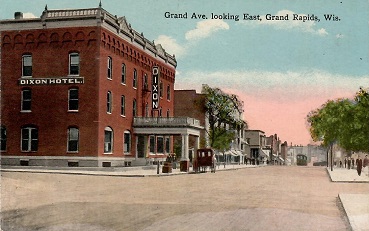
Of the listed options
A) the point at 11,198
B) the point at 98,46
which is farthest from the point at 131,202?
the point at 98,46

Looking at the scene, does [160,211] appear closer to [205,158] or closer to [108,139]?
[108,139]

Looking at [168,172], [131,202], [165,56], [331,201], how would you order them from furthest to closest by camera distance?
[165,56] → [168,172] → [331,201] → [131,202]

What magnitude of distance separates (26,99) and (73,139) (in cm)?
464

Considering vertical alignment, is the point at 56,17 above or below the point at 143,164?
above

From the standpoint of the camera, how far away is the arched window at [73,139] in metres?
37.8

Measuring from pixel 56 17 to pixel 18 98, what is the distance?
6.58m

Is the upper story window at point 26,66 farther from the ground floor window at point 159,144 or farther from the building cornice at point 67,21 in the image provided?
the ground floor window at point 159,144

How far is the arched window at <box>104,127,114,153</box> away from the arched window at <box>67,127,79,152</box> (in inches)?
93.5

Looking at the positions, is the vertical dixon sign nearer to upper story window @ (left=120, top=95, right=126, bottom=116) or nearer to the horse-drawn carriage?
upper story window @ (left=120, top=95, right=126, bottom=116)

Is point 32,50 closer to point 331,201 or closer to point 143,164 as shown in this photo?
point 143,164

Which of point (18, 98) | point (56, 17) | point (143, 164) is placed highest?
point (56, 17)

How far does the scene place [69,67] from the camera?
37562 mm

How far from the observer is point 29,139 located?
38094 millimetres

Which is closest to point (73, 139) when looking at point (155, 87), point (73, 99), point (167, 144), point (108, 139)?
point (73, 99)
